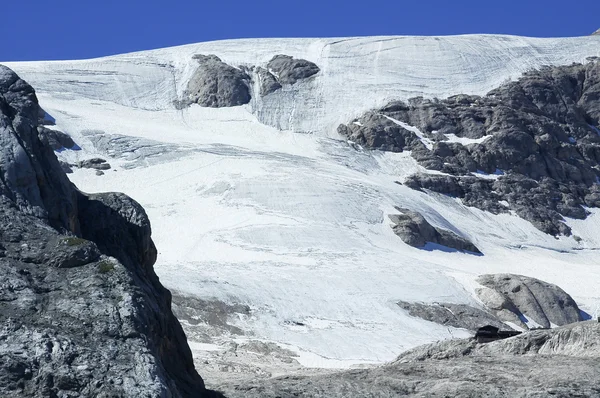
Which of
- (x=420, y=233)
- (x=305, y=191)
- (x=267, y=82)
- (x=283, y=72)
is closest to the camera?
(x=420, y=233)

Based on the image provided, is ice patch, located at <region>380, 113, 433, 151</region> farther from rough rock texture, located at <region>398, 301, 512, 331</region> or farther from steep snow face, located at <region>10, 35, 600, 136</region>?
rough rock texture, located at <region>398, 301, 512, 331</region>

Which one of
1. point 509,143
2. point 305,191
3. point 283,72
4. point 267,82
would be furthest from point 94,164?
point 509,143

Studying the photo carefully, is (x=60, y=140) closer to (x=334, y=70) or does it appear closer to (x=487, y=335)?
(x=334, y=70)

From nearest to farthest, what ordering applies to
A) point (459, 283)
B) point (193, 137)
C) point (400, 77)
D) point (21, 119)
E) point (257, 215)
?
point (21, 119) → point (459, 283) → point (257, 215) → point (193, 137) → point (400, 77)

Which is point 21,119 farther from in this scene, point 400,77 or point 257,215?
A: point 400,77

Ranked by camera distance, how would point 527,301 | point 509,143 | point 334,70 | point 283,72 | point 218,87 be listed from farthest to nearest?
point 334,70 < point 283,72 < point 218,87 < point 509,143 < point 527,301

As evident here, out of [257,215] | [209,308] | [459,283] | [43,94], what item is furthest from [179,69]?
[209,308]

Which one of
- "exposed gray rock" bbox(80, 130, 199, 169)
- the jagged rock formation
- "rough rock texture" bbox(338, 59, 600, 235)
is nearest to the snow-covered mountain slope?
"exposed gray rock" bbox(80, 130, 199, 169)
